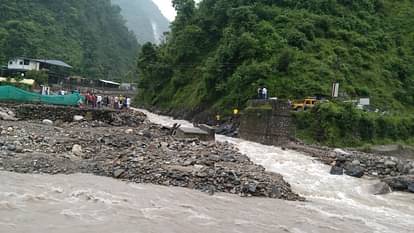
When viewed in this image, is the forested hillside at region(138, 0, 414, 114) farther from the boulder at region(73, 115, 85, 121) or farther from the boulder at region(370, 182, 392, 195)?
the boulder at region(370, 182, 392, 195)

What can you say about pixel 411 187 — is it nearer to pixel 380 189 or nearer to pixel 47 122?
pixel 380 189

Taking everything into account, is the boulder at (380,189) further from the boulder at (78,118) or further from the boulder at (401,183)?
the boulder at (78,118)

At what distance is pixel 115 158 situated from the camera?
1712 centimetres

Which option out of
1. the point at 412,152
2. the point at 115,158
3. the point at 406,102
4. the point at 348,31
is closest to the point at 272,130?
the point at 412,152

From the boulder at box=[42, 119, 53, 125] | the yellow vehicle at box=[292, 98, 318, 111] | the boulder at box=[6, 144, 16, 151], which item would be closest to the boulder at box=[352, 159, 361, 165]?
the yellow vehicle at box=[292, 98, 318, 111]

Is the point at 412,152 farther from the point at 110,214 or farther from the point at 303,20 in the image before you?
the point at 110,214

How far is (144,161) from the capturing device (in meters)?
16.3

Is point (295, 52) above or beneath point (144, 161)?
above

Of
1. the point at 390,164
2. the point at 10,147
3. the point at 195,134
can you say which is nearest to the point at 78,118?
the point at 195,134

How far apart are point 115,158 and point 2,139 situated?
5.30m

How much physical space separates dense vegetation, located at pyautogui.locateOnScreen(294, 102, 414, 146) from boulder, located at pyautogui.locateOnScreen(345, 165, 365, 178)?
10.7 m

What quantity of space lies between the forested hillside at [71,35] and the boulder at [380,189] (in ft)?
191

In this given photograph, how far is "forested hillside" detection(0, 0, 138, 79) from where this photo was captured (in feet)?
254

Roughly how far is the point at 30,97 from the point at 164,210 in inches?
882
